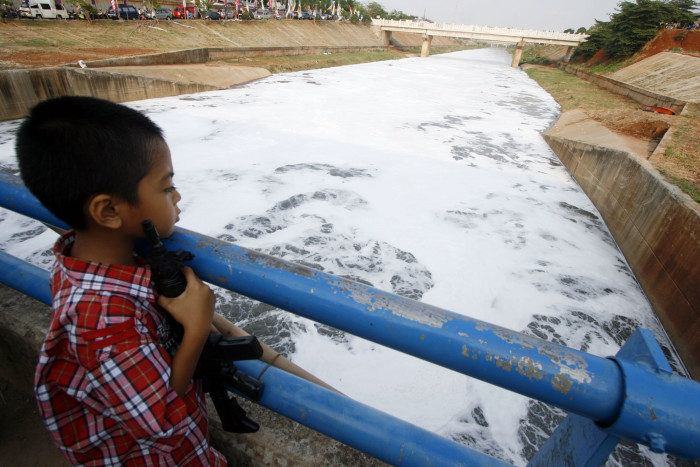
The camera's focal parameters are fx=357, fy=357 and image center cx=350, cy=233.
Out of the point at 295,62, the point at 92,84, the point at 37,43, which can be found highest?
the point at 37,43

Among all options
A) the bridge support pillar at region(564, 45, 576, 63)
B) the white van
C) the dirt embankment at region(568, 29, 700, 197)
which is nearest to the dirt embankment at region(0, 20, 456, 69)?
the white van

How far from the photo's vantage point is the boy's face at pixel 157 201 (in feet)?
2.92

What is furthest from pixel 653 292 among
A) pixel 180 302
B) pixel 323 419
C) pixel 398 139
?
pixel 398 139

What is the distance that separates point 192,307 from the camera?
851mm

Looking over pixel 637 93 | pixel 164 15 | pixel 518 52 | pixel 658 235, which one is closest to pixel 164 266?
pixel 658 235

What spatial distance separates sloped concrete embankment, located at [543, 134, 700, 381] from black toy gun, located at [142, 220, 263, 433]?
466cm

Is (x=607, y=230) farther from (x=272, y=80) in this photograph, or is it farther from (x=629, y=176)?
(x=272, y=80)

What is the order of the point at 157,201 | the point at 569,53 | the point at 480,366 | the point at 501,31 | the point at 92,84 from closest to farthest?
the point at 480,366, the point at 157,201, the point at 92,84, the point at 569,53, the point at 501,31

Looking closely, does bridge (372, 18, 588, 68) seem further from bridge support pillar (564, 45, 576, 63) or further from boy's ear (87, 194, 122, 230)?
boy's ear (87, 194, 122, 230)

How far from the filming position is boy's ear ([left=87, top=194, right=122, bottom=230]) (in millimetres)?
833

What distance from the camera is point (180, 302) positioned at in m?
0.84

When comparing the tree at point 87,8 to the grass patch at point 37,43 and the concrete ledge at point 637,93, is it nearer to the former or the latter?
the grass patch at point 37,43

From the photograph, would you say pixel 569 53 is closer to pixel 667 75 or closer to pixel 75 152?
pixel 667 75

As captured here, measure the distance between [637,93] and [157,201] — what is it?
62.2ft
